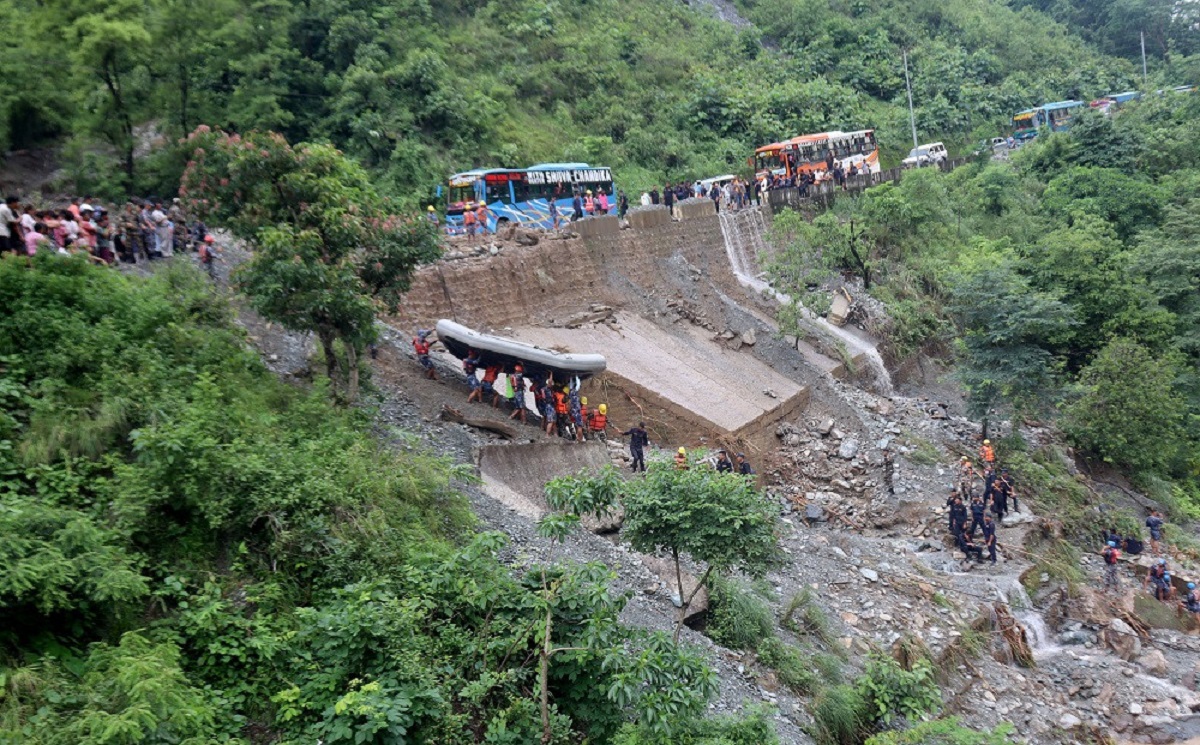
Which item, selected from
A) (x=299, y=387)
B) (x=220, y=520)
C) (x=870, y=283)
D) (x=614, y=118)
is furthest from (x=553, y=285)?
(x=614, y=118)

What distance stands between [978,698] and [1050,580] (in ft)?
15.8

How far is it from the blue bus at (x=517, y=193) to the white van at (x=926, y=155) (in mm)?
19477

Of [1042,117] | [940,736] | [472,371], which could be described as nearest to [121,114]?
[472,371]

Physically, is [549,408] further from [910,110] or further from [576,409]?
[910,110]

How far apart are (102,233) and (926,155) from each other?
3573cm

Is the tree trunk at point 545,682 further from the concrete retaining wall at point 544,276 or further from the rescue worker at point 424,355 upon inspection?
the concrete retaining wall at point 544,276

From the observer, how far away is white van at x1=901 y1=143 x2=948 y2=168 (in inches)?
1564

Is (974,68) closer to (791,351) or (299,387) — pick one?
(791,351)

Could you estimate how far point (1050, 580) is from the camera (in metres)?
16.6

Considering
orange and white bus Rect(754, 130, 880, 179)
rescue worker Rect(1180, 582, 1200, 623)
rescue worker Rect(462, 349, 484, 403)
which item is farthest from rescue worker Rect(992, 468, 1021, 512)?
orange and white bus Rect(754, 130, 880, 179)

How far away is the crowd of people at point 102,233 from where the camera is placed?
1266cm

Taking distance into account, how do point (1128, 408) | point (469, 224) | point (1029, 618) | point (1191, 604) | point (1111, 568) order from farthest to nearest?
1. point (469, 224)
2. point (1128, 408)
3. point (1111, 568)
4. point (1191, 604)
5. point (1029, 618)

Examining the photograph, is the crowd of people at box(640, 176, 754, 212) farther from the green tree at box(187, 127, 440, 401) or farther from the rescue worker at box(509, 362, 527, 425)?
the green tree at box(187, 127, 440, 401)

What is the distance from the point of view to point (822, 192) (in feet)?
103
